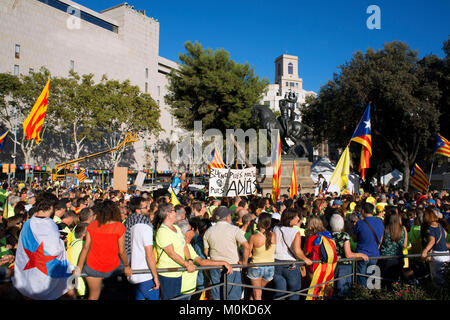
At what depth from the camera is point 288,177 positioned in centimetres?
1925

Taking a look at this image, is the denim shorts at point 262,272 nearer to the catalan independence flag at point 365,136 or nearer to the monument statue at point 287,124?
the catalan independence flag at point 365,136

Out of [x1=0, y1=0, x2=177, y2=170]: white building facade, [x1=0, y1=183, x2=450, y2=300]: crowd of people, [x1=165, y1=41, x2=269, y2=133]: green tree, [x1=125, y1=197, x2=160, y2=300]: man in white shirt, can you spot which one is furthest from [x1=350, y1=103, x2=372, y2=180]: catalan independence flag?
[x1=0, y1=0, x2=177, y2=170]: white building facade

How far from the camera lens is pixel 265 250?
5270 millimetres

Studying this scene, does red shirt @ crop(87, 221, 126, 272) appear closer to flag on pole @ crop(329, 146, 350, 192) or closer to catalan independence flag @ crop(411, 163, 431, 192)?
flag on pole @ crop(329, 146, 350, 192)

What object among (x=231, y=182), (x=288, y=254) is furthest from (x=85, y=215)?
(x=231, y=182)

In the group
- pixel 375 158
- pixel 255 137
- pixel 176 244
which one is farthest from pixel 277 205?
pixel 375 158

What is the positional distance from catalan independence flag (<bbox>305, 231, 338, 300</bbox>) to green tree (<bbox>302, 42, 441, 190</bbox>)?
72.2ft

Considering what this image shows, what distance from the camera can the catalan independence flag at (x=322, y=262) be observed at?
512cm

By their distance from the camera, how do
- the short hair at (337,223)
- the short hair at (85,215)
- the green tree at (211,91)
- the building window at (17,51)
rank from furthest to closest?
the building window at (17,51)
the green tree at (211,91)
the short hair at (85,215)
the short hair at (337,223)

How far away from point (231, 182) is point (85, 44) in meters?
46.9

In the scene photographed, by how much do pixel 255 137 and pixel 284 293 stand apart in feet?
93.6

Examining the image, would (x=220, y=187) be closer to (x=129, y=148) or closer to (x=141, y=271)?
(x=141, y=271)

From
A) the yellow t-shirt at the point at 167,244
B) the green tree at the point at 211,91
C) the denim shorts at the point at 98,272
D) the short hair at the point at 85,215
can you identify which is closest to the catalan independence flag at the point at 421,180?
the yellow t-shirt at the point at 167,244

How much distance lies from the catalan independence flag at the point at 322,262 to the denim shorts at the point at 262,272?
22.5 inches
